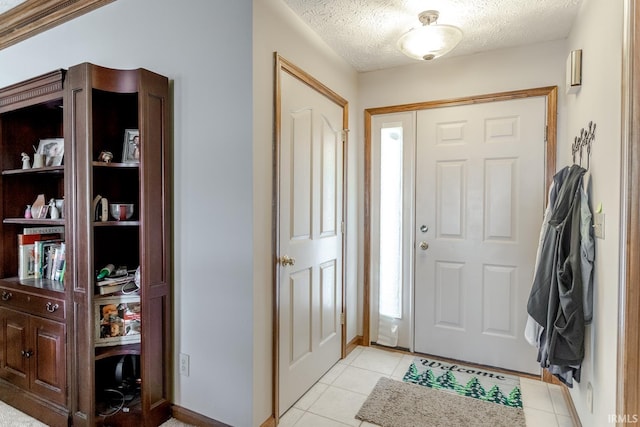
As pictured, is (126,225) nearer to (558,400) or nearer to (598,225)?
(598,225)

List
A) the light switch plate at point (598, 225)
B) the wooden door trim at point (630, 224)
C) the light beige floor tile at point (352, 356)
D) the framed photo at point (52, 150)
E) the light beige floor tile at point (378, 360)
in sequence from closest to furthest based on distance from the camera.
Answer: the wooden door trim at point (630, 224), the light switch plate at point (598, 225), the framed photo at point (52, 150), the light beige floor tile at point (378, 360), the light beige floor tile at point (352, 356)

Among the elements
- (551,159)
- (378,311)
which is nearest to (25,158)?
(378,311)

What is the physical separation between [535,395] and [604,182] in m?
1.58

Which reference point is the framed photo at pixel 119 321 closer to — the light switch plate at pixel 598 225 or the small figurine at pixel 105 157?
the small figurine at pixel 105 157

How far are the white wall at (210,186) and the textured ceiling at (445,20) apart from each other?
576 millimetres

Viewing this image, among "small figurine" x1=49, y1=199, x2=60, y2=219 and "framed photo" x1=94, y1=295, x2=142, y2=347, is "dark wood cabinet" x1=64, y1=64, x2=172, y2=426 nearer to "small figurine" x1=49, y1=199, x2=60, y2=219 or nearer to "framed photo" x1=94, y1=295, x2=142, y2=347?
"framed photo" x1=94, y1=295, x2=142, y2=347

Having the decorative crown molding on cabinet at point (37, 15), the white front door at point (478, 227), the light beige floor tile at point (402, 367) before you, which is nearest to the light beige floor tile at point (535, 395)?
the white front door at point (478, 227)

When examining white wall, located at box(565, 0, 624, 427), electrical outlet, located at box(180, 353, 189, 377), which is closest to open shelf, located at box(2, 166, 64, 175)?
electrical outlet, located at box(180, 353, 189, 377)

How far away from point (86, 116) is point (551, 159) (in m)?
2.93

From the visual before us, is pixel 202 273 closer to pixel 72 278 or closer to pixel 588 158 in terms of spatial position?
pixel 72 278

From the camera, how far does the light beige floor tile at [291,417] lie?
1977mm

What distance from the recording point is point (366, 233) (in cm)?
306

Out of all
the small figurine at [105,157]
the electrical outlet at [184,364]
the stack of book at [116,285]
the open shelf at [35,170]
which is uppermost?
the small figurine at [105,157]

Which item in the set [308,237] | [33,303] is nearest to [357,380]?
[308,237]
